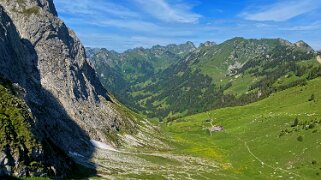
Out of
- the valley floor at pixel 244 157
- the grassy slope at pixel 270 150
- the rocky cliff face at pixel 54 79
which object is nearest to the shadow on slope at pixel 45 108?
the rocky cliff face at pixel 54 79

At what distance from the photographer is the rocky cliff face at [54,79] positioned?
11856 cm

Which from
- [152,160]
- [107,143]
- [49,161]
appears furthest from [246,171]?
[49,161]

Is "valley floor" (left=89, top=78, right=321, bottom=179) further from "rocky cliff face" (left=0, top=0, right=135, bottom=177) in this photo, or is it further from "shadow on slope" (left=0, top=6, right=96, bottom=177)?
"rocky cliff face" (left=0, top=0, right=135, bottom=177)

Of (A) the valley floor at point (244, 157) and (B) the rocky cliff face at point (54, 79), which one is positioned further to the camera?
(B) the rocky cliff face at point (54, 79)

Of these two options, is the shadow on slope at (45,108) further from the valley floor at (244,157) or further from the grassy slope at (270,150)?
the grassy slope at (270,150)

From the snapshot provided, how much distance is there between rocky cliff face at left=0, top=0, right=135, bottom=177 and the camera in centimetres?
11856

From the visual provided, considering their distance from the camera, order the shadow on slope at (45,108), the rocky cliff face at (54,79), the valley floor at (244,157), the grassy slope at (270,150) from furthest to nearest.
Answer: the grassy slope at (270,150)
the rocky cliff face at (54,79)
the valley floor at (244,157)
the shadow on slope at (45,108)

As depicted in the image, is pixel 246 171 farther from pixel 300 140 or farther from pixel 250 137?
pixel 250 137

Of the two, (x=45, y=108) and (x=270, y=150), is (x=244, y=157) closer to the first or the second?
(x=270, y=150)

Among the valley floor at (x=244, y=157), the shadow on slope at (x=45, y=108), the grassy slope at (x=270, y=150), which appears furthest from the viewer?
the grassy slope at (x=270, y=150)

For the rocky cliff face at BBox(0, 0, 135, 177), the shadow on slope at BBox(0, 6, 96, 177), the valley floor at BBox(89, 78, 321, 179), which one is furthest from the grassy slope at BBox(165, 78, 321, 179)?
the shadow on slope at BBox(0, 6, 96, 177)

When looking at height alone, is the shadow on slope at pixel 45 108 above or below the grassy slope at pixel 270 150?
above

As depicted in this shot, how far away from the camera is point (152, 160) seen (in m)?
128

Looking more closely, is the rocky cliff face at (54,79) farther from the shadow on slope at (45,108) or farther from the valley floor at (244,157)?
the valley floor at (244,157)
